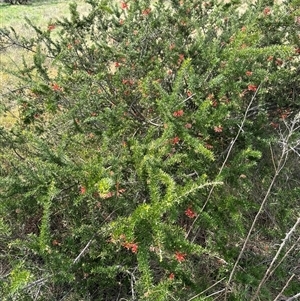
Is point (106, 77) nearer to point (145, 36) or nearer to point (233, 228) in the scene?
point (145, 36)

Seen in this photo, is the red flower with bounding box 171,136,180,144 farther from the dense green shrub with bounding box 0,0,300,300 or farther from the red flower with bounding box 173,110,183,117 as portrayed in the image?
the red flower with bounding box 173,110,183,117

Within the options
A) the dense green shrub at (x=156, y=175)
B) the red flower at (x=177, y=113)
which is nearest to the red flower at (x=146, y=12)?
the dense green shrub at (x=156, y=175)

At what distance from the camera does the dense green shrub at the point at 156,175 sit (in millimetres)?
2086

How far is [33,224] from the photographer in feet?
9.40

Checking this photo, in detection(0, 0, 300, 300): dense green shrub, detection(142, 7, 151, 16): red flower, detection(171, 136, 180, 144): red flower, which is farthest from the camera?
detection(142, 7, 151, 16): red flower

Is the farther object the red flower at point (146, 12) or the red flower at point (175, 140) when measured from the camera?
the red flower at point (146, 12)

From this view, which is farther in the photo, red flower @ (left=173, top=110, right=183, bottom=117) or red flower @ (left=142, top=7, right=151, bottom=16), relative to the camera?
red flower @ (left=142, top=7, right=151, bottom=16)

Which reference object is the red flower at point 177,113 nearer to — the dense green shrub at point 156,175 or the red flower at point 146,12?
the dense green shrub at point 156,175

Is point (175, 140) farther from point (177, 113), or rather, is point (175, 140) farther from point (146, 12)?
point (146, 12)

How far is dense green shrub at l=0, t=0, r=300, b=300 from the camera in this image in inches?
82.1

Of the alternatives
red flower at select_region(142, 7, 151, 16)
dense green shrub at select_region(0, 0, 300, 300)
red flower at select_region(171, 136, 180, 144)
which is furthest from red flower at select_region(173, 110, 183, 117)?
red flower at select_region(142, 7, 151, 16)

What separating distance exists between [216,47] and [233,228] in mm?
1317

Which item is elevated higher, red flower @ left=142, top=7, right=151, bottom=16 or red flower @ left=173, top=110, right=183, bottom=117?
red flower @ left=142, top=7, right=151, bottom=16

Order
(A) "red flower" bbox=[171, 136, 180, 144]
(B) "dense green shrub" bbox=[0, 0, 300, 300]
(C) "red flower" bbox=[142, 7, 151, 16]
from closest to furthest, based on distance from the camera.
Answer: (B) "dense green shrub" bbox=[0, 0, 300, 300] → (A) "red flower" bbox=[171, 136, 180, 144] → (C) "red flower" bbox=[142, 7, 151, 16]
